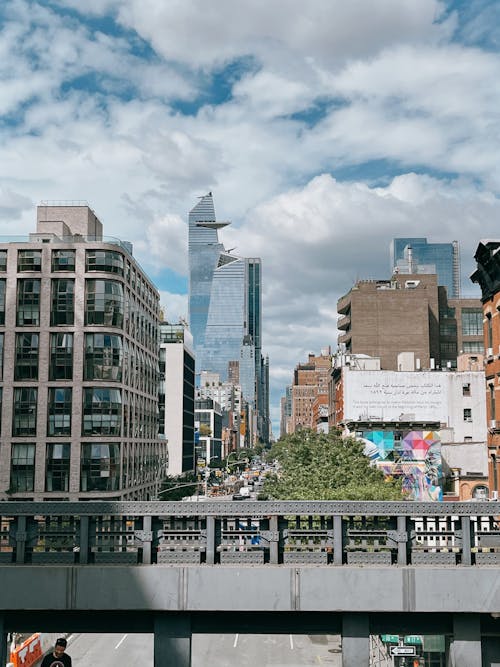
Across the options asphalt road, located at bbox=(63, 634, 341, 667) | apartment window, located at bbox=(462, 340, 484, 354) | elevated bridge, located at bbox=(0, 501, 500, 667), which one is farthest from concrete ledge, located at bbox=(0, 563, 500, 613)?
apartment window, located at bbox=(462, 340, 484, 354)

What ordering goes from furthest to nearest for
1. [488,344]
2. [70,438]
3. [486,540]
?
[70,438]
[488,344]
[486,540]

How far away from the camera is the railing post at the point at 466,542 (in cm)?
1077

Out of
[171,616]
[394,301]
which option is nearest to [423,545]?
[171,616]

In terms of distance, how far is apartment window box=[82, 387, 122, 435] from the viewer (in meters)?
68.6

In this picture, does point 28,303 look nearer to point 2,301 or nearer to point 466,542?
point 2,301

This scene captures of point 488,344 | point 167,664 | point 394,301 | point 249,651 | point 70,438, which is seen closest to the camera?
point 167,664

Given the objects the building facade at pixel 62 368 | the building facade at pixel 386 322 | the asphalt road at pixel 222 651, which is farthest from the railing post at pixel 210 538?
the building facade at pixel 386 322

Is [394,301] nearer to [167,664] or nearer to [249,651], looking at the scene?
[249,651]

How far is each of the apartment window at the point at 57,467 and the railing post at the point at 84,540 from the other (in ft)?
190

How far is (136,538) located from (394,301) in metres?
101

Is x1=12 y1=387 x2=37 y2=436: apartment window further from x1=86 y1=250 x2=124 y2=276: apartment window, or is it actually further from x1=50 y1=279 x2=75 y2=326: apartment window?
x1=86 y1=250 x2=124 y2=276: apartment window

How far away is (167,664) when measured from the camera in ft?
34.4

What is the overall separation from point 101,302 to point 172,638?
61149mm

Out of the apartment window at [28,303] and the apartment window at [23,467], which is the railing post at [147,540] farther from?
the apartment window at [28,303]
